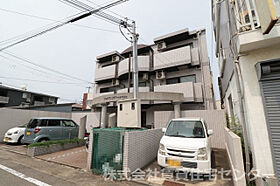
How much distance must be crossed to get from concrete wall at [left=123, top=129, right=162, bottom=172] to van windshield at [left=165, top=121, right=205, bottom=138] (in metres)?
0.83

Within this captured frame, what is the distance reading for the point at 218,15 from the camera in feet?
20.7

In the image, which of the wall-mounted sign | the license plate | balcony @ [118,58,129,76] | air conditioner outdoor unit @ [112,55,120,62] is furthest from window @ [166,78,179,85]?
the wall-mounted sign

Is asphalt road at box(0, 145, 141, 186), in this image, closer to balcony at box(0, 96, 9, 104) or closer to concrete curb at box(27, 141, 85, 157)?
concrete curb at box(27, 141, 85, 157)

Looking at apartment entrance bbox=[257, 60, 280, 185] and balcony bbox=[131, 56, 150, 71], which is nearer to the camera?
apartment entrance bbox=[257, 60, 280, 185]

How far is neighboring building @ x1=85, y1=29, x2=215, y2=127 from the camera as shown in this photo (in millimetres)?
10008

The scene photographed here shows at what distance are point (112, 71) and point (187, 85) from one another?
8711 mm

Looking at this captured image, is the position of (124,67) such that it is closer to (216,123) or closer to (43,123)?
(43,123)

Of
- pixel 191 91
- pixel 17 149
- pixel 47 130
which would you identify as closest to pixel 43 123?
pixel 47 130

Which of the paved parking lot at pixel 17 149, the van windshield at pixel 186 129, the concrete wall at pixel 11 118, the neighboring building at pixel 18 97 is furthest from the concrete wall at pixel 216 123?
the neighboring building at pixel 18 97

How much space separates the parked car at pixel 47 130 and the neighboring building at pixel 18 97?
17573mm

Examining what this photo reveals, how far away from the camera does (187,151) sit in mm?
3416

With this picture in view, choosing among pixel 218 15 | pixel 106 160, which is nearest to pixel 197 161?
pixel 106 160

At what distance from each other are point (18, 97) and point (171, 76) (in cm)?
2638

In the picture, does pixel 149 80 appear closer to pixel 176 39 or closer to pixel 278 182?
pixel 176 39
